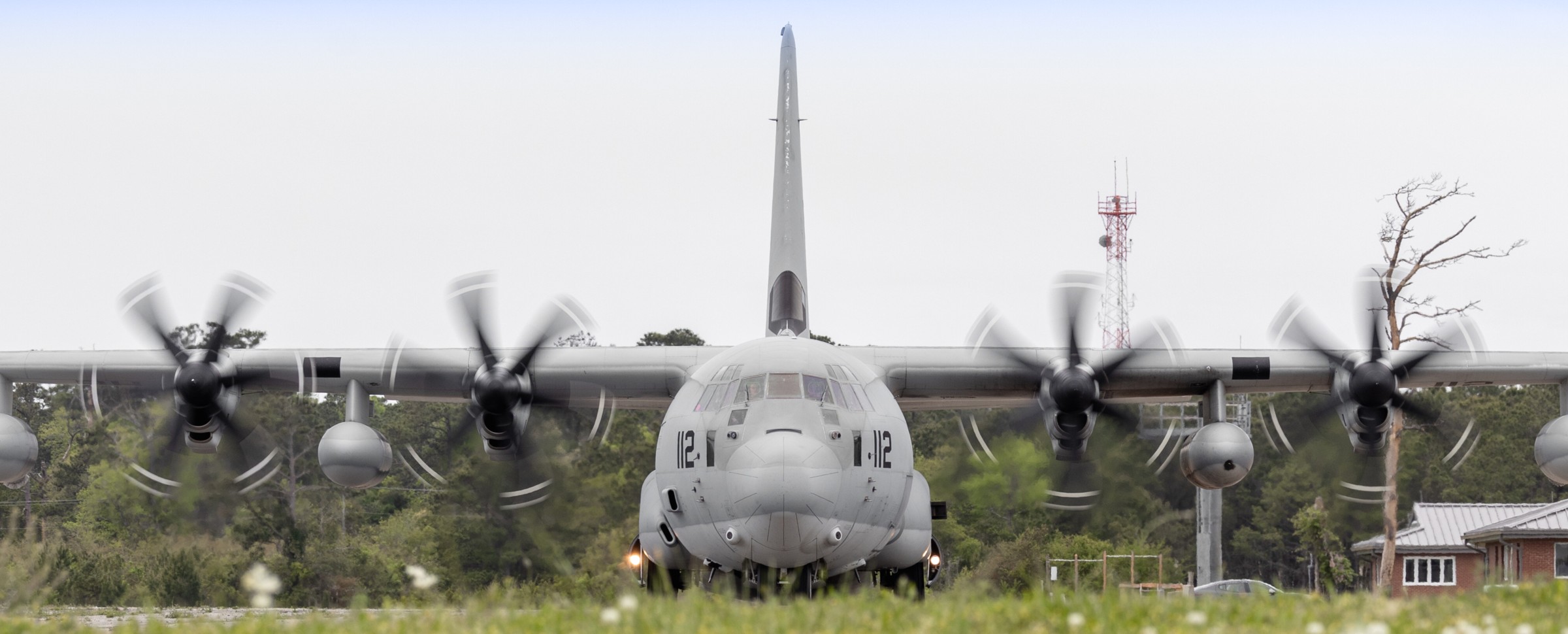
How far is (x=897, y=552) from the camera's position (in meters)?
16.0

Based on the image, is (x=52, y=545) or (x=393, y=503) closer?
(x=52, y=545)

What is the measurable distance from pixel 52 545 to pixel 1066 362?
25057mm

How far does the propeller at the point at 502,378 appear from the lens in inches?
683

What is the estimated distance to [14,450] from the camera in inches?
744

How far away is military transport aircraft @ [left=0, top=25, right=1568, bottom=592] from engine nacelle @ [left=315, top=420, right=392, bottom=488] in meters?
0.03

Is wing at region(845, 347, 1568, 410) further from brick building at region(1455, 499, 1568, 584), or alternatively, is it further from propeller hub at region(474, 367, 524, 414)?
brick building at region(1455, 499, 1568, 584)

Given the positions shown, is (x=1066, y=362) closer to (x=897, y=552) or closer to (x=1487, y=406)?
(x=897, y=552)

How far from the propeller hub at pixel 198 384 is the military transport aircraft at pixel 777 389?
24 mm

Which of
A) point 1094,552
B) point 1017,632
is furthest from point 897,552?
point 1094,552

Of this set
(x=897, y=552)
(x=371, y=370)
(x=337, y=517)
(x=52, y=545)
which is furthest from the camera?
(x=337, y=517)

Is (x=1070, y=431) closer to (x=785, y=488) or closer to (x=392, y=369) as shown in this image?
(x=785, y=488)

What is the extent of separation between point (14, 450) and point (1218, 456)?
49.7 ft

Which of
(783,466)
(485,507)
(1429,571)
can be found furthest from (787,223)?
(1429,571)

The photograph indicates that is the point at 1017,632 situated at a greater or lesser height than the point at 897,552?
greater
